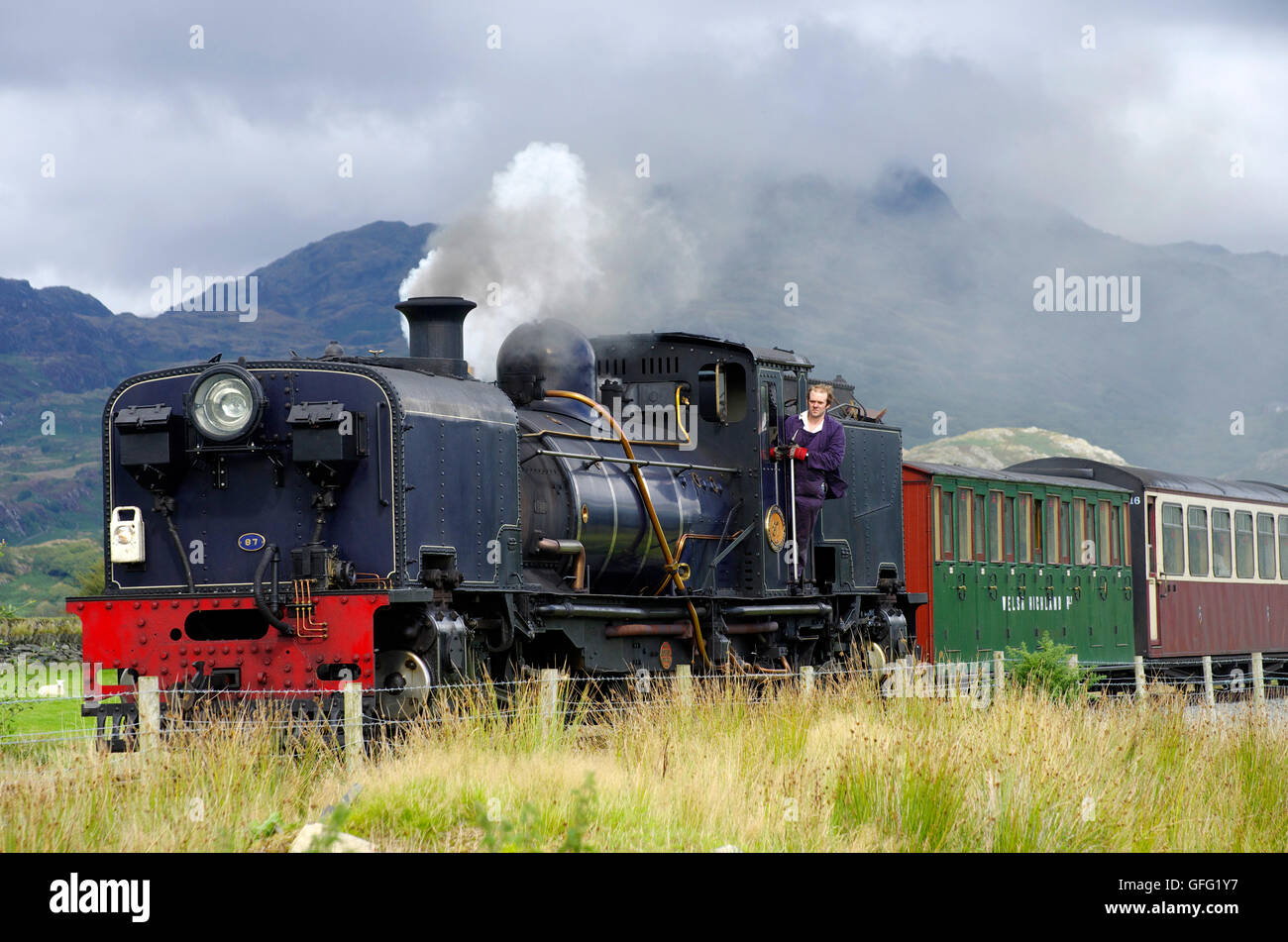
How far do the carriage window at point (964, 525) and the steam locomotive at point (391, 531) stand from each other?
22.0ft

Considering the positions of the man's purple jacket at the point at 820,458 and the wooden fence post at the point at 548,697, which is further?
the man's purple jacket at the point at 820,458

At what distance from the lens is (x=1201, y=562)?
2634 centimetres

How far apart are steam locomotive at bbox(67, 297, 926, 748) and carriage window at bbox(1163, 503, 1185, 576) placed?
1289 cm

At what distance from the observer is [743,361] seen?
15.7 metres

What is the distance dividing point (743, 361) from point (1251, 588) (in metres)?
16.1

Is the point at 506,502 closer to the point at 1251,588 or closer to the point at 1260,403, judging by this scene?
the point at 1251,588

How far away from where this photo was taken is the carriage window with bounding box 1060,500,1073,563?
23578 millimetres

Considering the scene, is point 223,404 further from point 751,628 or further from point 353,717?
point 751,628

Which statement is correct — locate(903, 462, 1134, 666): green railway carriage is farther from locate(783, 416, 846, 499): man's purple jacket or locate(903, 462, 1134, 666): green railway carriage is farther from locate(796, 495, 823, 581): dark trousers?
locate(783, 416, 846, 499): man's purple jacket

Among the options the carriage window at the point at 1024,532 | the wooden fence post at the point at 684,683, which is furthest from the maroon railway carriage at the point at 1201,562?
the wooden fence post at the point at 684,683

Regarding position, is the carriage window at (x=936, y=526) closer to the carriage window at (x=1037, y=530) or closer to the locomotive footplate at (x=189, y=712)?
the carriage window at (x=1037, y=530)

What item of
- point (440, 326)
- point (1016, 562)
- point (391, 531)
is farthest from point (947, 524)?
point (391, 531)

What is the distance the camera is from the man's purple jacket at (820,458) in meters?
15.5

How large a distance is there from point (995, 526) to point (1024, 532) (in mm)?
925
